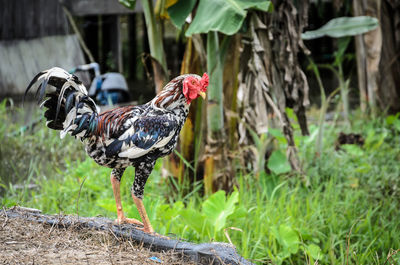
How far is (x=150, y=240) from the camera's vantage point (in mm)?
2520

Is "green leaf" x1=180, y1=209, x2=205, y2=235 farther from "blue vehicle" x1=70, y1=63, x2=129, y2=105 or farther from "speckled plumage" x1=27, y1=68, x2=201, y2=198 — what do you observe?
"blue vehicle" x1=70, y1=63, x2=129, y2=105

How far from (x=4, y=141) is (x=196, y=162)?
2354 mm

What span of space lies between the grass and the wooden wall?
75.4 inches

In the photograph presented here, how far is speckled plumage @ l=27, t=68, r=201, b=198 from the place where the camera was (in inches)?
91.3

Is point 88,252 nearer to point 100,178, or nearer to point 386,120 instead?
point 100,178

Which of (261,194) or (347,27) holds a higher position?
(347,27)

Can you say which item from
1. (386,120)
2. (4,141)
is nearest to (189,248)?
(4,141)

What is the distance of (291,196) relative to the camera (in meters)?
4.02

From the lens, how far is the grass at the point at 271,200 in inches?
133

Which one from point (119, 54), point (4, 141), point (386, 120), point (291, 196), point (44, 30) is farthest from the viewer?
point (119, 54)

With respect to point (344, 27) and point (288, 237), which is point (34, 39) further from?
point (288, 237)

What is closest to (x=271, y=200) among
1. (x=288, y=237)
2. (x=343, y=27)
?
(x=288, y=237)

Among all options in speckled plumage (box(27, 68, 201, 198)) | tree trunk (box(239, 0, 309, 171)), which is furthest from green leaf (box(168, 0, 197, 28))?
speckled plumage (box(27, 68, 201, 198))

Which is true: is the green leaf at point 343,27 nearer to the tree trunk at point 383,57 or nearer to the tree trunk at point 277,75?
the tree trunk at point 277,75
